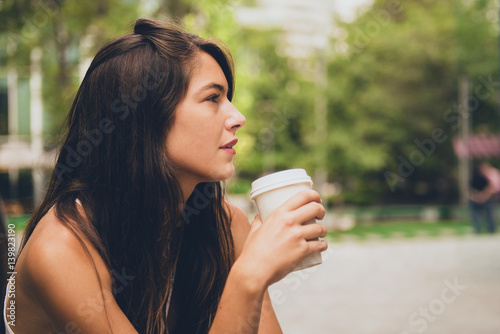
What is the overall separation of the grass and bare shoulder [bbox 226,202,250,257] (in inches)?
602

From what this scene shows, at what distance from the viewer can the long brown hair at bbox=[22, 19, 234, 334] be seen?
5.05ft

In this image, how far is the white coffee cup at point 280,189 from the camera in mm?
1432

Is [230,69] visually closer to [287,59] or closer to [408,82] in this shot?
[287,59]

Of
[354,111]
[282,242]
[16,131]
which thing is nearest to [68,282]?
[282,242]

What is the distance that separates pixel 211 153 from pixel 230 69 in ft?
1.23

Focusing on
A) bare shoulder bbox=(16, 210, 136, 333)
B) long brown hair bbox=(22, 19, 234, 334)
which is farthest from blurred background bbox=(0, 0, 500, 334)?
bare shoulder bbox=(16, 210, 136, 333)

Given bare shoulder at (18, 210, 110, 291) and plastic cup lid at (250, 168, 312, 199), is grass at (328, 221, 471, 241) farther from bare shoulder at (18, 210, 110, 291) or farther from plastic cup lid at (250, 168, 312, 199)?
bare shoulder at (18, 210, 110, 291)

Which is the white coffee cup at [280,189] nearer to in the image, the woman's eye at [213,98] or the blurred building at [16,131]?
the woman's eye at [213,98]

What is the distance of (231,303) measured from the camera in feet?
4.37

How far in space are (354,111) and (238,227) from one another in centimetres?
1757

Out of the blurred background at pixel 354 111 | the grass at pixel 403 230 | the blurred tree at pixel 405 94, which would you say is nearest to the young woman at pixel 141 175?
the blurred background at pixel 354 111

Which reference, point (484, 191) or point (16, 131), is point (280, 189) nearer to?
point (484, 191)

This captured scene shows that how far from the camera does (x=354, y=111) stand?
1898cm

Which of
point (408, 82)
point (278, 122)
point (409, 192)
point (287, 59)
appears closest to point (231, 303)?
point (278, 122)
